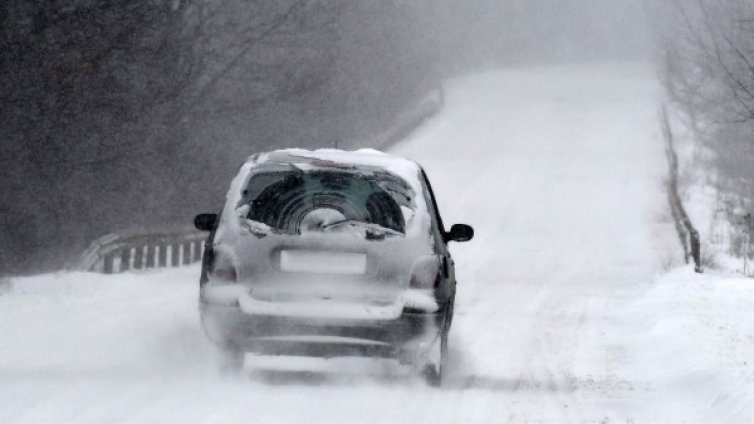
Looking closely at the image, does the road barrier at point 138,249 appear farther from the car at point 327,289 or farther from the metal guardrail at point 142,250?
the car at point 327,289

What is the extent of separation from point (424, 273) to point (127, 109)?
15733 mm

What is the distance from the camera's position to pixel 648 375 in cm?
934

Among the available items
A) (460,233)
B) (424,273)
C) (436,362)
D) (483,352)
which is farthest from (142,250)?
(424,273)

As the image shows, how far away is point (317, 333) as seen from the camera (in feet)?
26.4

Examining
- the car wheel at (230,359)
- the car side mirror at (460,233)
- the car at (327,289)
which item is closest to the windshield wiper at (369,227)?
the car at (327,289)

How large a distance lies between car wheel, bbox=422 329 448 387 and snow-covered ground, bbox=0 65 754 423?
0.09 metres

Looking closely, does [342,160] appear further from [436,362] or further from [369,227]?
[436,362]

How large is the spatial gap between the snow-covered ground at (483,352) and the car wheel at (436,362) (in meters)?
0.09

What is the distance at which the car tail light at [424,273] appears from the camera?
325 inches

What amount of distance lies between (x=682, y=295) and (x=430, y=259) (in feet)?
24.5

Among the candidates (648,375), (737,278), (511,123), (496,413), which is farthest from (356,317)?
(511,123)

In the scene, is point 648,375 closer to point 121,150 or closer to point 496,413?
point 496,413

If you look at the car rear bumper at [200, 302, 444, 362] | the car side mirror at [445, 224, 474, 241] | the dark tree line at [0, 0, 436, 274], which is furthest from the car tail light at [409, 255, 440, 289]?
the dark tree line at [0, 0, 436, 274]

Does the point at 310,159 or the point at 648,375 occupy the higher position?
the point at 310,159
